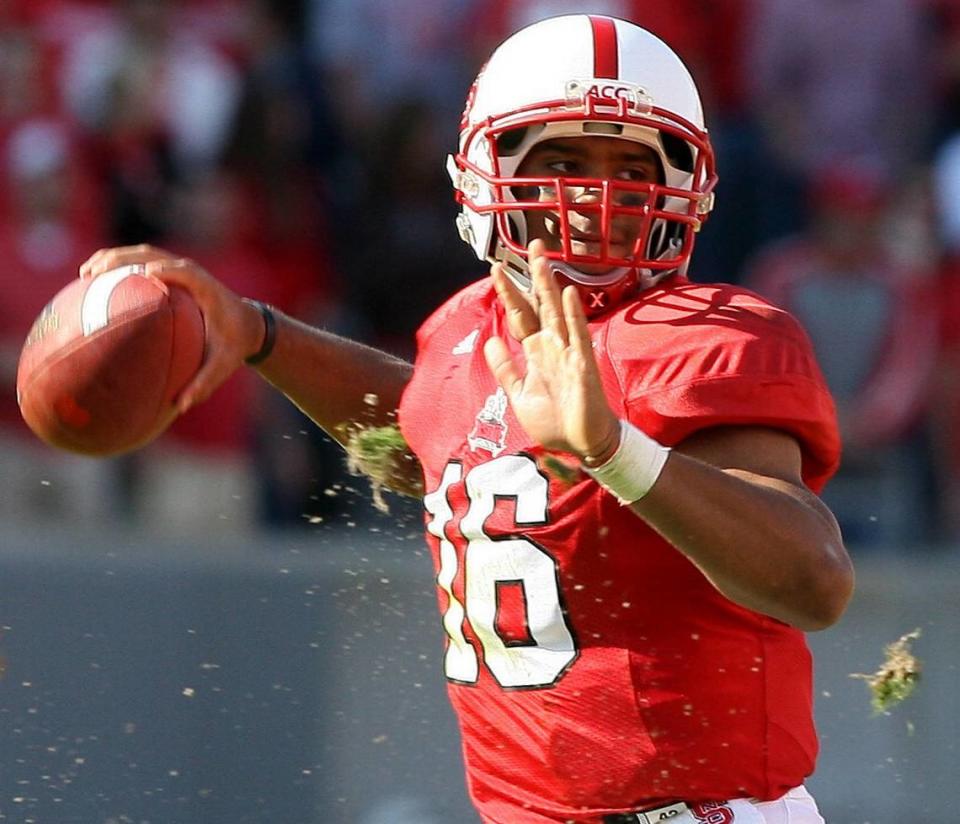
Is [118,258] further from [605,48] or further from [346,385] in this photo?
[605,48]

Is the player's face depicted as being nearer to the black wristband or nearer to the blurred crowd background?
the black wristband

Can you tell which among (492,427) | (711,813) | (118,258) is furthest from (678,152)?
(711,813)

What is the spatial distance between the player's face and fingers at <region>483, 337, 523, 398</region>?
15.7 inches

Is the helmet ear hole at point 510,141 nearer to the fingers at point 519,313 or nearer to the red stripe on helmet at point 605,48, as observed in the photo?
the red stripe on helmet at point 605,48

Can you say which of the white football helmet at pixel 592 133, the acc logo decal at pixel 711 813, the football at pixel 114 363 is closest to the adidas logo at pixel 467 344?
the white football helmet at pixel 592 133

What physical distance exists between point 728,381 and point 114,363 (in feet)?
3.67

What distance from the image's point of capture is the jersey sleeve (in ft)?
9.71

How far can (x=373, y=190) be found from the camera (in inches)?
289

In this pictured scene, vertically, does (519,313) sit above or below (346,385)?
above

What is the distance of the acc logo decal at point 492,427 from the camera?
3.21m

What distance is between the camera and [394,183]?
729 centimetres

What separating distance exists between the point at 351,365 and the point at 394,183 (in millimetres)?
3490

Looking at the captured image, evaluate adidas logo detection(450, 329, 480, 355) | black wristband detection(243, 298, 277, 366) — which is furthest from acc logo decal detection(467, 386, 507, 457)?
black wristband detection(243, 298, 277, 366)

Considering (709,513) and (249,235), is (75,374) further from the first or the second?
(249,235)
